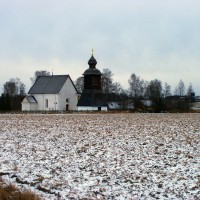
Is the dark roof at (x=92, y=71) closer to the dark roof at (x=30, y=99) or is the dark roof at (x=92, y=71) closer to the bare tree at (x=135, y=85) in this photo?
the dark roof at (x=30, y=99)

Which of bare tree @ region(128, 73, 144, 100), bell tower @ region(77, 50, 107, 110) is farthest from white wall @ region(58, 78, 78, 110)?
bare tree @ region(128, 73, 144, 100)

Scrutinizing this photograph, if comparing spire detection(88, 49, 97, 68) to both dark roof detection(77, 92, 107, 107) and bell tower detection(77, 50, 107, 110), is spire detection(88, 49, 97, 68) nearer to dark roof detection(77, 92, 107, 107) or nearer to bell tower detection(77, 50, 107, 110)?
bell tower detection(77, 50, 107, 110)

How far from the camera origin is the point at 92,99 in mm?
69938

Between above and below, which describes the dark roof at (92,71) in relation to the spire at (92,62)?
below

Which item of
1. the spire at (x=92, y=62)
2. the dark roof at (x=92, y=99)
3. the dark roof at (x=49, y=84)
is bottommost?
the dark roof at (x=92, y=99)

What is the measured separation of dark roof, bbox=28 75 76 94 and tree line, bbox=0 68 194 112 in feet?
20.3

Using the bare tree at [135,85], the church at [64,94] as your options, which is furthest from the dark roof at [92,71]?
the bare tree at [135,85]

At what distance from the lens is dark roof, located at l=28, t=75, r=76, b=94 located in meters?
73.2

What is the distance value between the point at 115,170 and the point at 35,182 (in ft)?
8.24

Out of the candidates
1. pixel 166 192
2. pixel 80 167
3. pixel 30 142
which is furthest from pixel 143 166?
pixel 30 142

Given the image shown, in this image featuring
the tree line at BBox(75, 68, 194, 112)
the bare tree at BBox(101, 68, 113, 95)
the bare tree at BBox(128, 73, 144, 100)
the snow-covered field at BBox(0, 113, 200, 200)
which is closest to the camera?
the snow-covered field at BBox(0, 113, 200, 200)

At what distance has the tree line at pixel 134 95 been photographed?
6419 centimetres

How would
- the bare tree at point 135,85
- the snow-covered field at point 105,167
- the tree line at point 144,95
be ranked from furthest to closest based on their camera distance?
the bare tree at point 135,85 < the tree line at point 144,95 < the snow-covered field at point 105,167

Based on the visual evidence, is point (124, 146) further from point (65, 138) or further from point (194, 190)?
point (194, 190)
